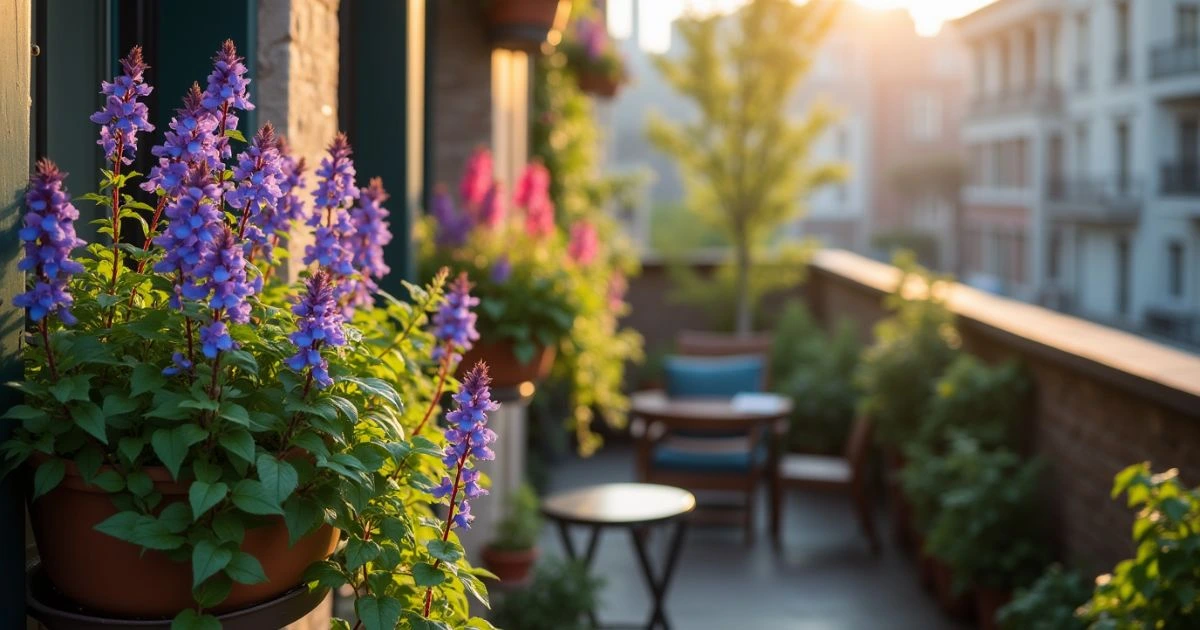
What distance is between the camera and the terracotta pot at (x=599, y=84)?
838 centimetres

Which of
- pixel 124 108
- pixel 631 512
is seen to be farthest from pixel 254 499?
pixel 631 512

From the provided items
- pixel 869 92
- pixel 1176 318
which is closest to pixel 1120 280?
pixel 1176 318

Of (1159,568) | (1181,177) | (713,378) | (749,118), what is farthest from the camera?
(1181,177)

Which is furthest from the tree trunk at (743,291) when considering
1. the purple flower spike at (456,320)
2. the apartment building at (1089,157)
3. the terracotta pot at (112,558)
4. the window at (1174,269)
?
the window at (1174,269)

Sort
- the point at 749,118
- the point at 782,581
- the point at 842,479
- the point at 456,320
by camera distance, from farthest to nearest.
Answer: the point at 749,118 < the point at 842,479 < the point at 782,581 < the point at 456,320

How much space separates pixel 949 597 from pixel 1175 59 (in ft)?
86.0

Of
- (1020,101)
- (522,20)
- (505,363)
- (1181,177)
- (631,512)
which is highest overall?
(1020,101)

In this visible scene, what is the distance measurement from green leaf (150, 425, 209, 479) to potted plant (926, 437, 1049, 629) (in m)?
4.18

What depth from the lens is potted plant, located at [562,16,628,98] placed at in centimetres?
831

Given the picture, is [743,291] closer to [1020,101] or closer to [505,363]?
[505,363]

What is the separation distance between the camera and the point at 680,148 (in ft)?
38.5

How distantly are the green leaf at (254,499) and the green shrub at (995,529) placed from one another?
13.5 feet

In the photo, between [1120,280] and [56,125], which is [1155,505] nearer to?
[56,125]

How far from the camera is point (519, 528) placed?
549 cm
